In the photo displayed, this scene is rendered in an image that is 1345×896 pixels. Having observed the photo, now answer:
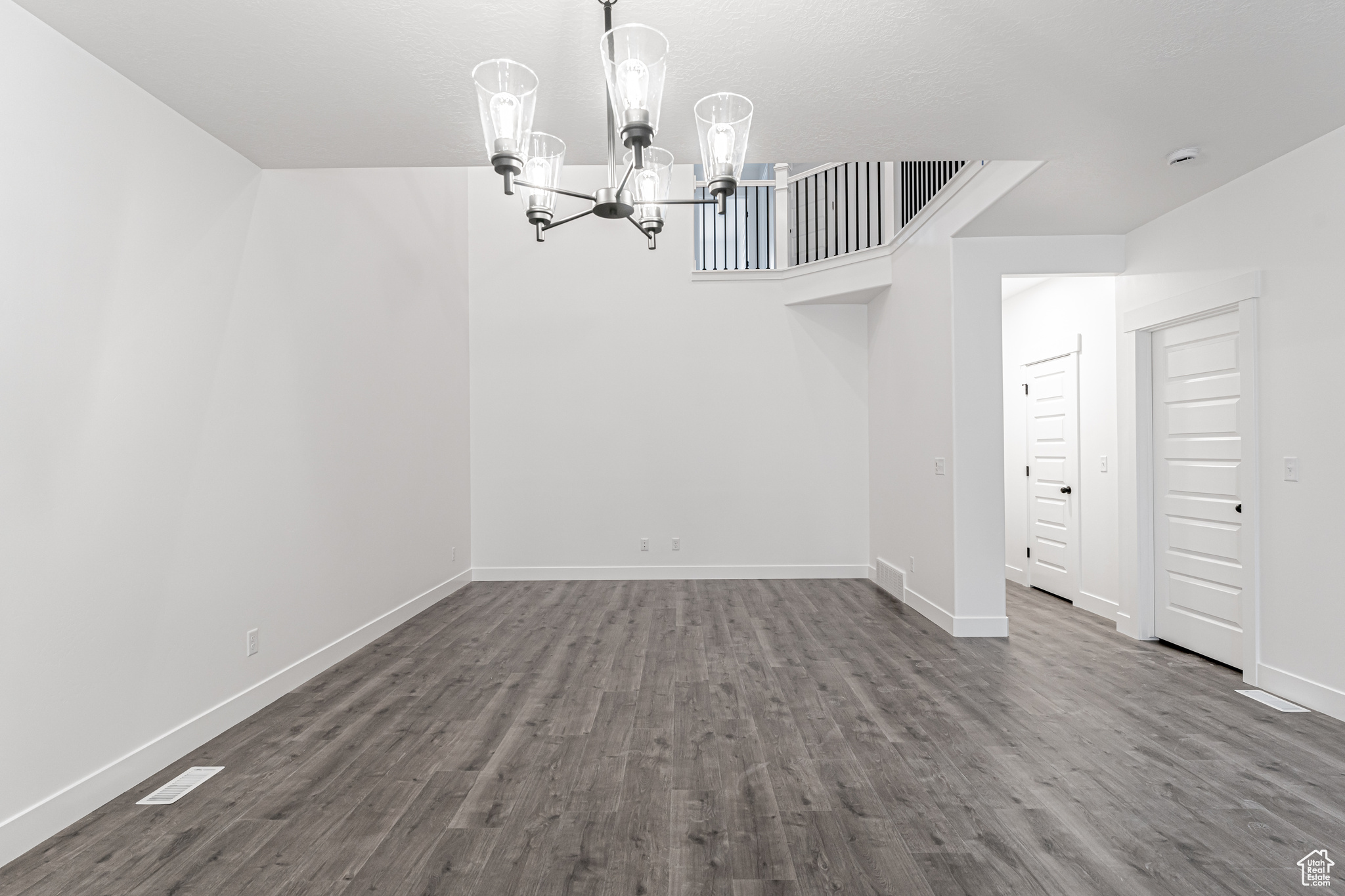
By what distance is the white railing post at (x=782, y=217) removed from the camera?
Result: 22.0 feet

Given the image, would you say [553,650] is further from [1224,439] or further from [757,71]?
[1224,439]

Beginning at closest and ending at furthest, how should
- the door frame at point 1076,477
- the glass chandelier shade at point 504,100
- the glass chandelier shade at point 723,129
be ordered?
the glass chandelier shade at point 504,100
the glass chandelier shade at point 723,129
the door frame at point 1076,477

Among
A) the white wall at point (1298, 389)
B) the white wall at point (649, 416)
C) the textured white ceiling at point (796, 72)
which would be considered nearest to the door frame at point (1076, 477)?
the white wall at point (1298, 389)

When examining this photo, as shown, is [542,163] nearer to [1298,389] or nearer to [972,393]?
[972,393]

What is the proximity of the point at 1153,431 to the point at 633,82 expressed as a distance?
444 centimetres

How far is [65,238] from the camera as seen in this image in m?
2.29

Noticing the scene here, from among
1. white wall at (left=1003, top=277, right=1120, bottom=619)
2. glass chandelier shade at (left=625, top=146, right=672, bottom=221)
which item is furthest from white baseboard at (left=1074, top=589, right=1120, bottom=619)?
glass chandelier shade at (left=625, top=146, right=672, bottom=221)

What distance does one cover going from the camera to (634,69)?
164cm

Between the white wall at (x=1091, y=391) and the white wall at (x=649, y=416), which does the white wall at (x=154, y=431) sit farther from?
the white wall at (x=1091, y=391)

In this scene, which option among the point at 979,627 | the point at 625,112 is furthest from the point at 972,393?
the point at 625,112

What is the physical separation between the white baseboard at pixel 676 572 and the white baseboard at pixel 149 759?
2467 mm

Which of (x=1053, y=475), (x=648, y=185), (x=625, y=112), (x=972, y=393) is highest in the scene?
(x=648, y=185)

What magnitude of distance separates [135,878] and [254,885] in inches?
15.4

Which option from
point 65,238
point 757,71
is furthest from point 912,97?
point 65,238
